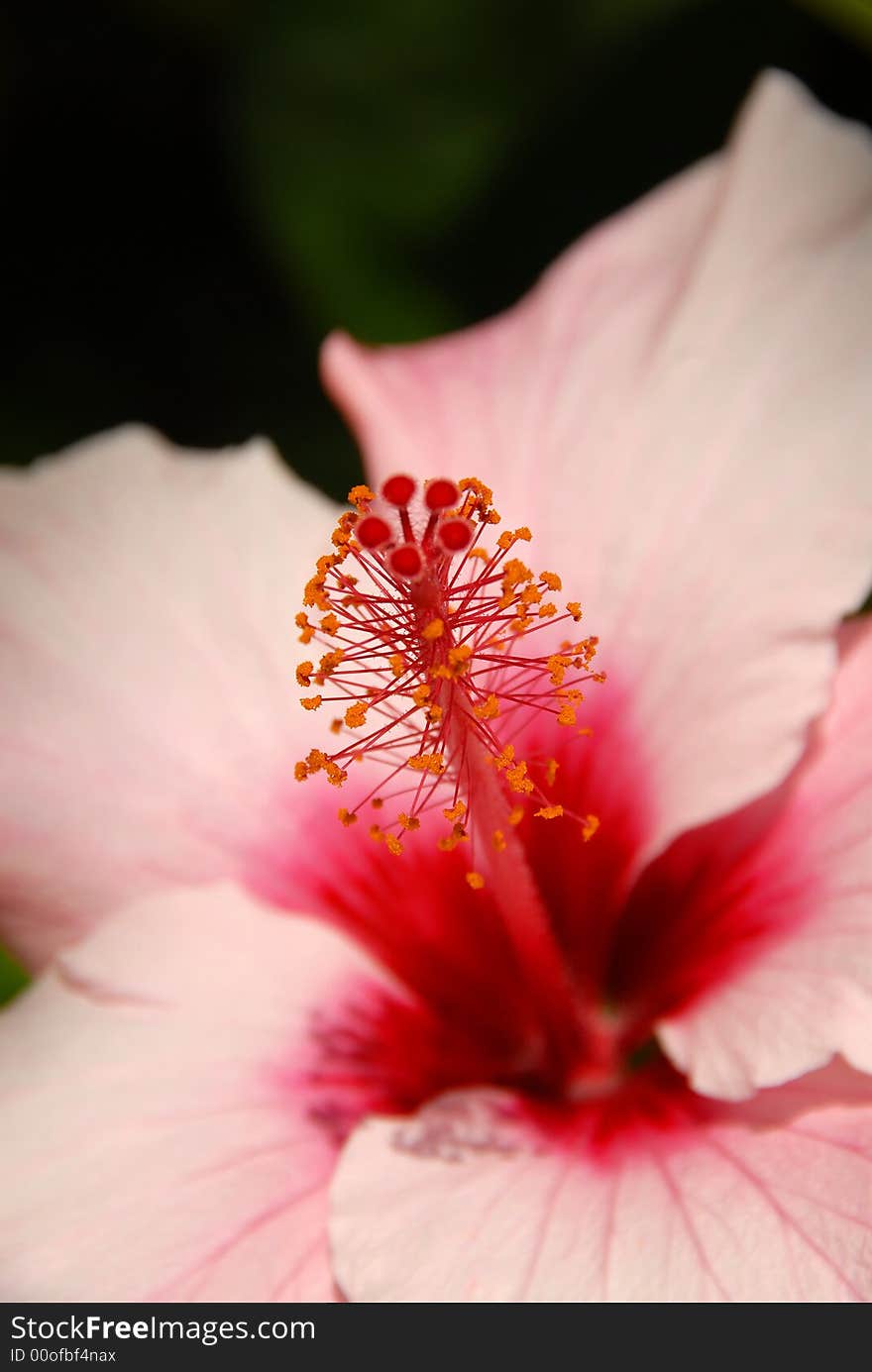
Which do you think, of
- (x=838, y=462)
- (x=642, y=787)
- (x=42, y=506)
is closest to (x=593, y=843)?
(x=642, y=787)

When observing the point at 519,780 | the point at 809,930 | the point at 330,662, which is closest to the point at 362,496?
the point at 330,662

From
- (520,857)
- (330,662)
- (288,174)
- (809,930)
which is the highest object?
(288,174)

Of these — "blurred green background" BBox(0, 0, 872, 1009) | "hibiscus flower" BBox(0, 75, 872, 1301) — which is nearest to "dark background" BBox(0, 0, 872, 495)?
"blurred green background" BBox(0, 0, 872, 1009)

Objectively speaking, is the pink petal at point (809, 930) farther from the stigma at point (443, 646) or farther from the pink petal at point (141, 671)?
the pink petal at point (141, 671)

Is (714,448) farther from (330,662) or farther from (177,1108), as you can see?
(177,1108)

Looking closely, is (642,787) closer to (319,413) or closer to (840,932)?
(840,932)

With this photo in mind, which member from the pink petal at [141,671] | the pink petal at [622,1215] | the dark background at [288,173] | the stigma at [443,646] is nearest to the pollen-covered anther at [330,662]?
the stigma at [443,646]
